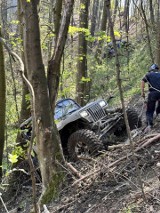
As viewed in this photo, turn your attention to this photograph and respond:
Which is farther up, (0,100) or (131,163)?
(0,100)

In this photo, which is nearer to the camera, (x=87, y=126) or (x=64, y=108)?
(x=87, y=126)

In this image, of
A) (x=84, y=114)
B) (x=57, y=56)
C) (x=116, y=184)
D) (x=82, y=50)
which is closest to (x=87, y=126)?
(x=84, y=114)

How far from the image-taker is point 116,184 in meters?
5.86

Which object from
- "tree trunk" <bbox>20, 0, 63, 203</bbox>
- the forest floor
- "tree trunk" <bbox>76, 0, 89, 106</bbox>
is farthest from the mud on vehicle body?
"tree trunk" <bbox>76, 0, 89, 106</bbox>

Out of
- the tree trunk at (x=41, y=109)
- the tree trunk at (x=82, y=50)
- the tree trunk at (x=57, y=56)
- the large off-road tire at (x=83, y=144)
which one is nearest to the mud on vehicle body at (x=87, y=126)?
the large off-road tire at (x=83, y=144)

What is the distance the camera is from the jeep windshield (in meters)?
9.08

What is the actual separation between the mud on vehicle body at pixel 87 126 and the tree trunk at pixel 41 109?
4.54ft

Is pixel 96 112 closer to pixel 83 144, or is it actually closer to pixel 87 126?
pixel 87 126

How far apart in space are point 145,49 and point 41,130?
1784cm

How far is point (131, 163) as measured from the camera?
620 centimetres

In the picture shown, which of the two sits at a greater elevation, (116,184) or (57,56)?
(57,56)

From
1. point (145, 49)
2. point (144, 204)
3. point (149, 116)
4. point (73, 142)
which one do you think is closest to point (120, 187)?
point (144, 204)

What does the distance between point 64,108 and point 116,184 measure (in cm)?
382

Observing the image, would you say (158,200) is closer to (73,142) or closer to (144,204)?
(144,204)
